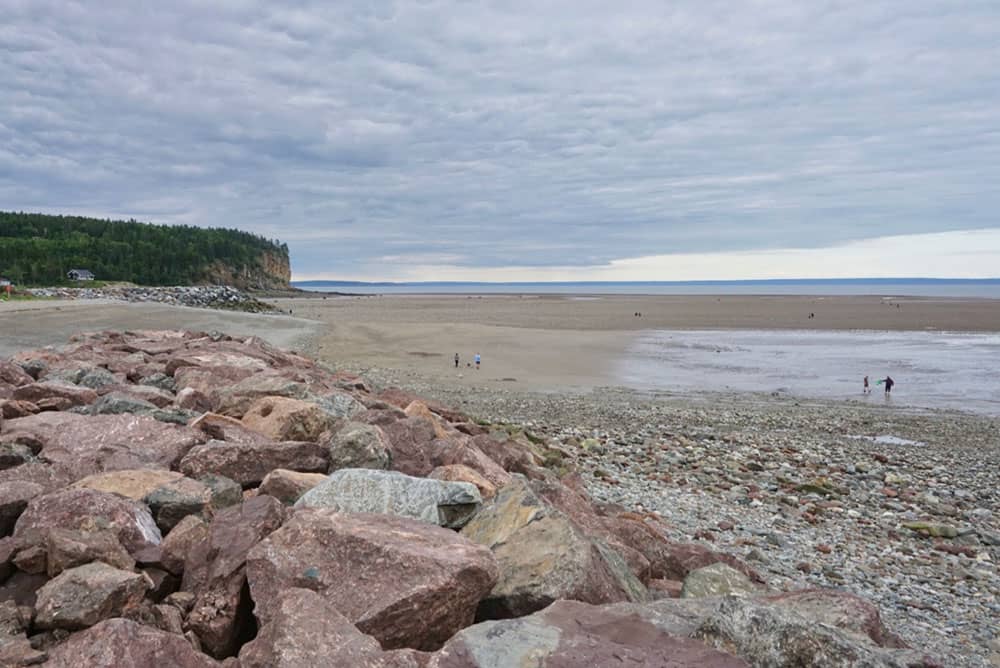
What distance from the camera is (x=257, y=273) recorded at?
143 meters

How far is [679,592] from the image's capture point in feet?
15.6

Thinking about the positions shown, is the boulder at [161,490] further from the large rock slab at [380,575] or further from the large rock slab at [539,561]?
the large rock slab at [539,561]

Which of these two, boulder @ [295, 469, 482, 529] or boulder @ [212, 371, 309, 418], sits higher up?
boulder @ [212, 371, 309, 418]

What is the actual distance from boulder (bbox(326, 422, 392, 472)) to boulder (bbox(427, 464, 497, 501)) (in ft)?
1.58

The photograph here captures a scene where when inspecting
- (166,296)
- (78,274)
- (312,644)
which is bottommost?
(312,644)

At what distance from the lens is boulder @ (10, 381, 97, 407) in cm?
773

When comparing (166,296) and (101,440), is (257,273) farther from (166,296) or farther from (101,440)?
(101,440)

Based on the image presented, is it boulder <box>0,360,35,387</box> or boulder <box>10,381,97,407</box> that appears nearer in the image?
boulder <box>10,381,97,407</box>

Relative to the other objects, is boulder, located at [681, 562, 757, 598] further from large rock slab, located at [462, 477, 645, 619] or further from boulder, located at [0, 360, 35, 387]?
boulder, located at [0, 360, 35, 387]

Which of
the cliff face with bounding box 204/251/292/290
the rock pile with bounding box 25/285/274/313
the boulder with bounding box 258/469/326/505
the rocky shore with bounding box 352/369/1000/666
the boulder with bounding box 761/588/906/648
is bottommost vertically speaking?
the rocky shore with bounding box 352/369/1000/666

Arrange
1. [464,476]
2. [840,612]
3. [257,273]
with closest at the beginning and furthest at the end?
[840,612]
[464,476]
[257,273]

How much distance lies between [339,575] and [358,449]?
2398mm

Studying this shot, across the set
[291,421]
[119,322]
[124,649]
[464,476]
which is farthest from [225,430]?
[119,322]

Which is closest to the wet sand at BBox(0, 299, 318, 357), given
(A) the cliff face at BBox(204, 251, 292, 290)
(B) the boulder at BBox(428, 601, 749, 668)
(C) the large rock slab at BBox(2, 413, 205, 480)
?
(C) the large rock slab at BBox(2, 413, 205, 480)
